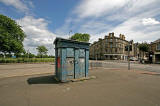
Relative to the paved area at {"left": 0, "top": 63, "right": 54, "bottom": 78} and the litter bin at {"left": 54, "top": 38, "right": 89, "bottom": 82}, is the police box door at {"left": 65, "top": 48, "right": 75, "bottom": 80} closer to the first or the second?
the litter bin at {"left": 54, "top": 38, "right": 89, "bottom": 82}

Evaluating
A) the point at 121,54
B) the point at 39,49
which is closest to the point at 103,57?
the point at 121,54

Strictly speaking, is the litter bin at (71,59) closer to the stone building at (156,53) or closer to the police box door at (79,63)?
the police box door at (79,63)

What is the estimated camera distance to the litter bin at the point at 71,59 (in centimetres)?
594

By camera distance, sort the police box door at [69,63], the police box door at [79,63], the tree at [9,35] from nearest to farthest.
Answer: the police box door at [69,63] < the police box door at [79,63] < the tree at [9,35]

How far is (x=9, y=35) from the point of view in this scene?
83.1 ft

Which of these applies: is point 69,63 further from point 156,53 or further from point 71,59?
point 156,53

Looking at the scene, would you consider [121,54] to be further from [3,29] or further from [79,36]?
[3,29]

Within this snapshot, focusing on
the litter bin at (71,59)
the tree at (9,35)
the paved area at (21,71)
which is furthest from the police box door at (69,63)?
the tree at (9,35)

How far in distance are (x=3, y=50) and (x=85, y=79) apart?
31811mm

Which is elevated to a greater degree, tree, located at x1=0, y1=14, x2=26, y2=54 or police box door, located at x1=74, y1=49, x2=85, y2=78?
tree, located at x1=0, y1=14, x2=26, y2=54

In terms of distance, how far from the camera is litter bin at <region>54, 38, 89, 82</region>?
5.94 m

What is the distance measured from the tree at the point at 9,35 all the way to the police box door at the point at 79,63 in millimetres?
28040

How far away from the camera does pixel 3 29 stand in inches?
965

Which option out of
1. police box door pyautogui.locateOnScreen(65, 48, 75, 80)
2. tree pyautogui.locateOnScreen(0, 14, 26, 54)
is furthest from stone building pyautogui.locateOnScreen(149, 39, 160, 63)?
tree pyautogui.locateOnScreen(0, 14, 26, 54)
